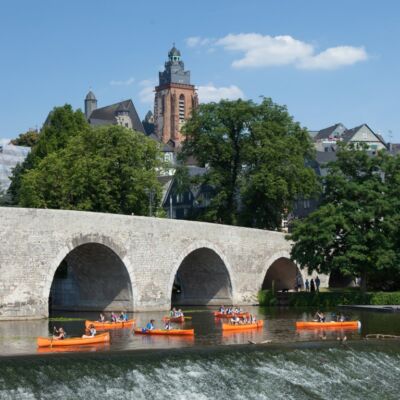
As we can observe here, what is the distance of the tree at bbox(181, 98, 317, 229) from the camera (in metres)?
59.2

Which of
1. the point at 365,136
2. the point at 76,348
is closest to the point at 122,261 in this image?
the point at 76,348

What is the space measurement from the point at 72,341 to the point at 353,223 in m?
22.7

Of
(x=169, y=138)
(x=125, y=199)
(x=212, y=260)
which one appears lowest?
(x=212, y=260)

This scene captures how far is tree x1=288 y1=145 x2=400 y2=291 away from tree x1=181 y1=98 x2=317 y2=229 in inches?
401

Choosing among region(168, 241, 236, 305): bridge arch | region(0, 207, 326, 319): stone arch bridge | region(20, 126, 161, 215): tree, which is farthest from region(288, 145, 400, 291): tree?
region(20, 126, 161, 215): tree

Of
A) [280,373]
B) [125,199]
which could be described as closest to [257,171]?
[125,199]

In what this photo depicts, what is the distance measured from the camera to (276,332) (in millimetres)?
33781

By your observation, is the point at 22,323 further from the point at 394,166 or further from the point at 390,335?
the point at 394,166

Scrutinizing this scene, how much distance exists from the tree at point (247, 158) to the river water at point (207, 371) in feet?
97.1

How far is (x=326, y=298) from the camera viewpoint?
4872 centimetres

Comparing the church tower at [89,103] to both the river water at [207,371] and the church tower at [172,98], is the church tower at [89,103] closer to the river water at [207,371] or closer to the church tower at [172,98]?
the church tower at [172,98]

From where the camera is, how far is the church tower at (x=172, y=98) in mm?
146750

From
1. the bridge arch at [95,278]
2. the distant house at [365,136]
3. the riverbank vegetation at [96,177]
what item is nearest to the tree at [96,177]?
the riverbank vegetation at [96,177]

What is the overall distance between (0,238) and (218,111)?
2755cm
